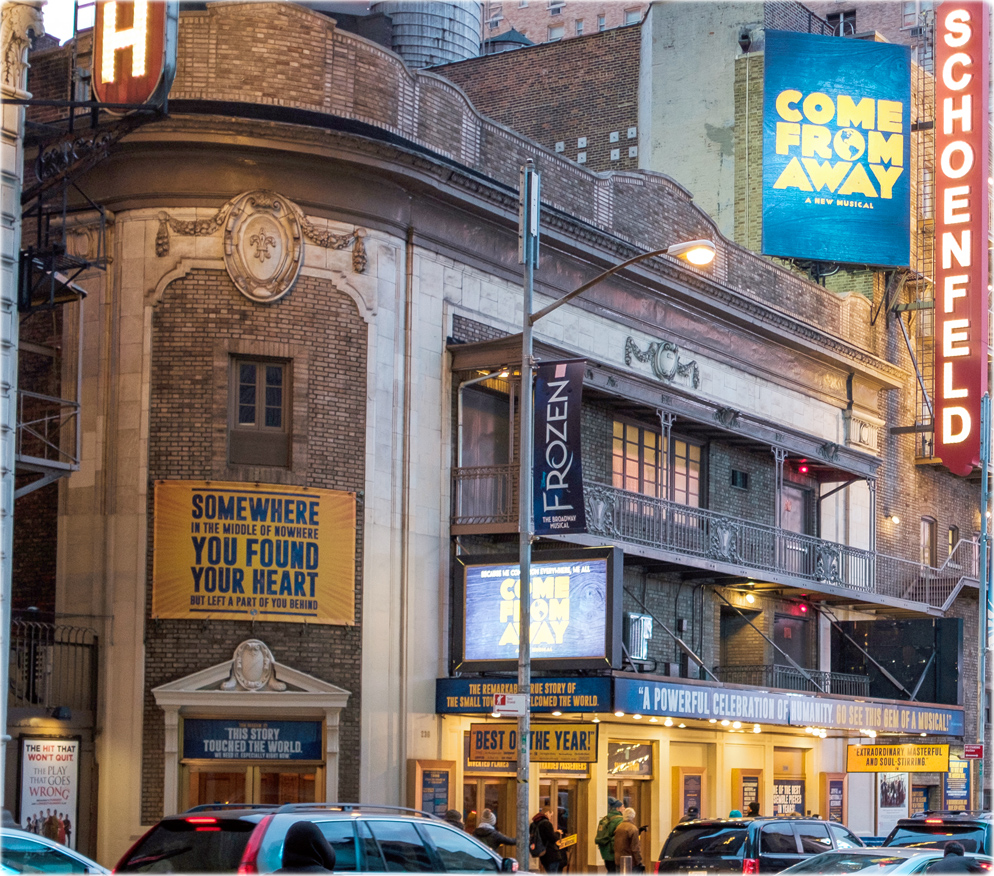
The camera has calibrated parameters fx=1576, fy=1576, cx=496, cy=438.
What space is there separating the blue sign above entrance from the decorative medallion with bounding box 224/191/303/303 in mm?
6673

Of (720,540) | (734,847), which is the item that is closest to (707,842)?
(734,847)

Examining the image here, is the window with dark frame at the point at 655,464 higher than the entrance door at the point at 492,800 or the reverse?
higher

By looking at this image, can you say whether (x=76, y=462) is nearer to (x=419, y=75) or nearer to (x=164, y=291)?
(x=164, y=291)

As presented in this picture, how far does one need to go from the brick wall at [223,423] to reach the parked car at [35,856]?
8.44m

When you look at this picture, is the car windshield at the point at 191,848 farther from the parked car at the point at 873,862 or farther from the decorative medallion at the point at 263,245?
the decorative medallion at the point at 263,245

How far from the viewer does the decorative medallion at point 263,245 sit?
2508cm

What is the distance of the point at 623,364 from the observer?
104ft

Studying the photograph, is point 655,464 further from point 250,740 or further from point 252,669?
point 250,740

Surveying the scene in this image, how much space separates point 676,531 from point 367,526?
807 cm

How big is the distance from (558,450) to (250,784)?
283 inches

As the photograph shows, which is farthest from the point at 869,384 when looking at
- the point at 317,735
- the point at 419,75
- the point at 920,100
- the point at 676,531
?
the point at 317,735

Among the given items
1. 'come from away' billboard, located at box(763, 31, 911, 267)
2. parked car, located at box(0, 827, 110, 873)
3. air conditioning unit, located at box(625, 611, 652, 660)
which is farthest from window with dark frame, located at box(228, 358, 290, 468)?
'come from away' billboard, located at box(763, 31, 911, 267)

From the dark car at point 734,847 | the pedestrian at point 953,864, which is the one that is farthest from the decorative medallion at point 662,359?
the pedestrian at point 953,864

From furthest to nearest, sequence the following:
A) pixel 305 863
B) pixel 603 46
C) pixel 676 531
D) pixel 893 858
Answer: pixel 603 46
pixel 676 531
pixel 893 858
pixel 305 863
